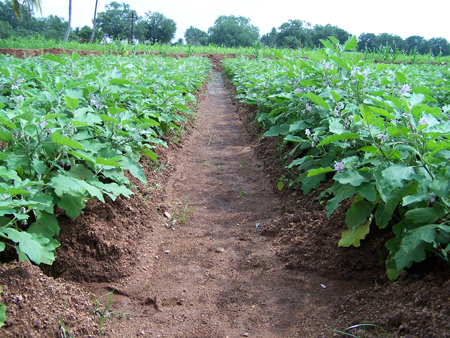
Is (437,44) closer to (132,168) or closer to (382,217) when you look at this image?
(382,217)

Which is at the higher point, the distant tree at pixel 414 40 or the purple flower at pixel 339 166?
the distant tree at pixel 414 40

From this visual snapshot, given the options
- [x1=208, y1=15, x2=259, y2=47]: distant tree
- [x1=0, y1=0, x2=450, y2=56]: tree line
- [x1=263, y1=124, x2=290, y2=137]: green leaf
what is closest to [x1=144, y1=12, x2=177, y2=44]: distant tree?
[x1=0, y1=0, x2=450, y2=56]: tree line

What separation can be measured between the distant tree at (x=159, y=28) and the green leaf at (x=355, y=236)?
84.2 metres

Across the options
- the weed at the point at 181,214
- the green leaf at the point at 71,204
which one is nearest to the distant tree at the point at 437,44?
the weed at the point at 181,214

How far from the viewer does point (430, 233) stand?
178cm

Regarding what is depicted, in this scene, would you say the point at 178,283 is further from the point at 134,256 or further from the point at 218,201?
the point at 218,201

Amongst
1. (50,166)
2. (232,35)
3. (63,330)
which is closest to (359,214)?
(63,330)

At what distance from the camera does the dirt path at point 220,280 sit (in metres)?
2.10

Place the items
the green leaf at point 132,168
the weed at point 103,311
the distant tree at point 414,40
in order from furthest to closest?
the distant tree at point 414,40
the green leaf at point 132,168
the weed at point 103,311

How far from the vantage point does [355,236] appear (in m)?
2.40

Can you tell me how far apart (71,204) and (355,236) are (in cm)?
200

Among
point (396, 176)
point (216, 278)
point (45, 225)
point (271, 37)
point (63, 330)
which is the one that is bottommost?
point (216, 278)

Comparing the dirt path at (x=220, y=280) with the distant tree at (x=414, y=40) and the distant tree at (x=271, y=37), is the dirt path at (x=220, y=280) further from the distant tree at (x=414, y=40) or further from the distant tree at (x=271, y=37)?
the distant tree at (x=271, y=37)

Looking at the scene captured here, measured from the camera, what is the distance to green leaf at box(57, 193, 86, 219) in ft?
7.58
